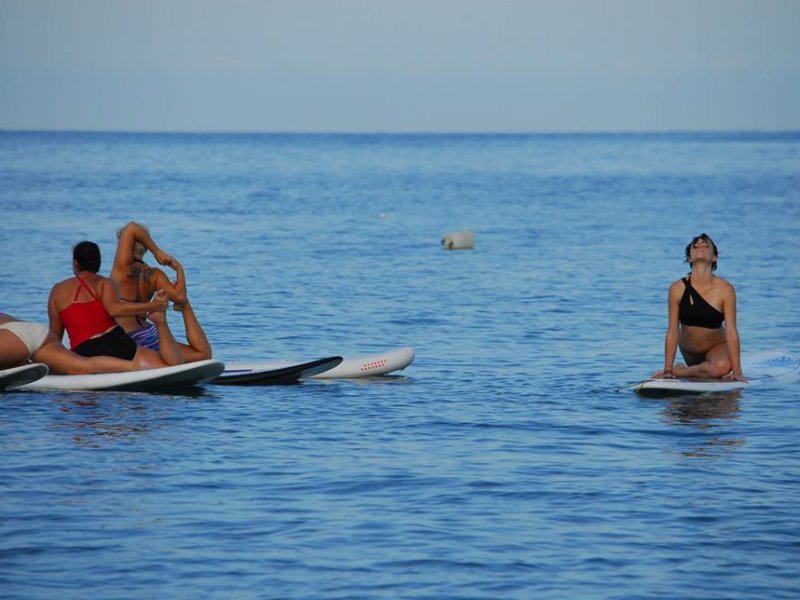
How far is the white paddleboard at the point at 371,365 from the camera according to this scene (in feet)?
46.3

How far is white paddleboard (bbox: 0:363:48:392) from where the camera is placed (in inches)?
485

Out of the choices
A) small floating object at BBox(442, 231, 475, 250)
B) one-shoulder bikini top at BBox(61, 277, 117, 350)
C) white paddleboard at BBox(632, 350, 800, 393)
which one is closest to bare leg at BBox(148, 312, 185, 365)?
one-shoulder bikini top at BBox(61, 277, 117, 350)

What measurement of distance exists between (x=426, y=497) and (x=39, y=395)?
15.5 feet

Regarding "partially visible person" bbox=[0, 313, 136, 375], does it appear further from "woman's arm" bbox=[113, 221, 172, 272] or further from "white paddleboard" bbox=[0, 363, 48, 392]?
"woman's arm" bbox=[113, 221, 172, 272]

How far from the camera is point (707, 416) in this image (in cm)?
1206

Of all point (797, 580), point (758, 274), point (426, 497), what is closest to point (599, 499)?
point (426, 497)

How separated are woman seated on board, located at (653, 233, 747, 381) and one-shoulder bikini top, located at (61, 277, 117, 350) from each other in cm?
505

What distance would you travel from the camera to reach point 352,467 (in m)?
10.2

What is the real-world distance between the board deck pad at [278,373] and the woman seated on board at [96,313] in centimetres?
84

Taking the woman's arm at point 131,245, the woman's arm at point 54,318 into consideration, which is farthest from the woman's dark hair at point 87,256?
the woman's arm at point 54,318

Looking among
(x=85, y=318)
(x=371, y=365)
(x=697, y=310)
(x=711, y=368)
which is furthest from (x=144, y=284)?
(x=711, y=368)

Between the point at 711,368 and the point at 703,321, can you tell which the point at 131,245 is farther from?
the point at 711,368

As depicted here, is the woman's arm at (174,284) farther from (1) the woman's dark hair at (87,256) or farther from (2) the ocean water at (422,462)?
(2) the ocean water at (422,462)

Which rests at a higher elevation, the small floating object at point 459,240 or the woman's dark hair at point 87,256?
the woman's dark hair at point 87,256
